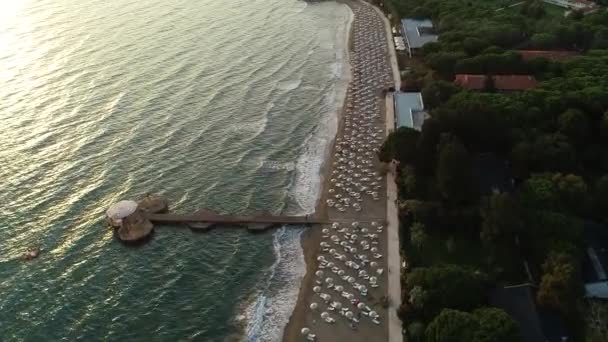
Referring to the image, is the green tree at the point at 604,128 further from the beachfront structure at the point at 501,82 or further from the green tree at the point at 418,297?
the green tree at the point at 418,297

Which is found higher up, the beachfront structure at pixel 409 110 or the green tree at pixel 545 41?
the green tree at pixel 545 41

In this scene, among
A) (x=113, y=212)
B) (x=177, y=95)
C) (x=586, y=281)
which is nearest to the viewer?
(x=586, y=281)

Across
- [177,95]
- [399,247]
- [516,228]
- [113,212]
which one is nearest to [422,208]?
[399,247]

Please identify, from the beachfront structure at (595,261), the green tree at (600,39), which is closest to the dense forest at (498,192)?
the beachfront structure at (595,261)

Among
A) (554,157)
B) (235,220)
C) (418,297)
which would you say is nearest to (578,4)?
(554,157)

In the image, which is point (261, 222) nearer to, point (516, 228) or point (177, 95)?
point (516, 228)

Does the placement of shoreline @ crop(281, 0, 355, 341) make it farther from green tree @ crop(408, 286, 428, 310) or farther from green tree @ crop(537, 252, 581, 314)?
green tree @ crop(537, 252, 581, 314)

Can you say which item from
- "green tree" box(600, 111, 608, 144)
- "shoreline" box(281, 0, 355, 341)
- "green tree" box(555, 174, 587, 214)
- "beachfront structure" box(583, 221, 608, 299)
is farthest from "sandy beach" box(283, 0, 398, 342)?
"green tree" box(600, 111, 608, 144)
